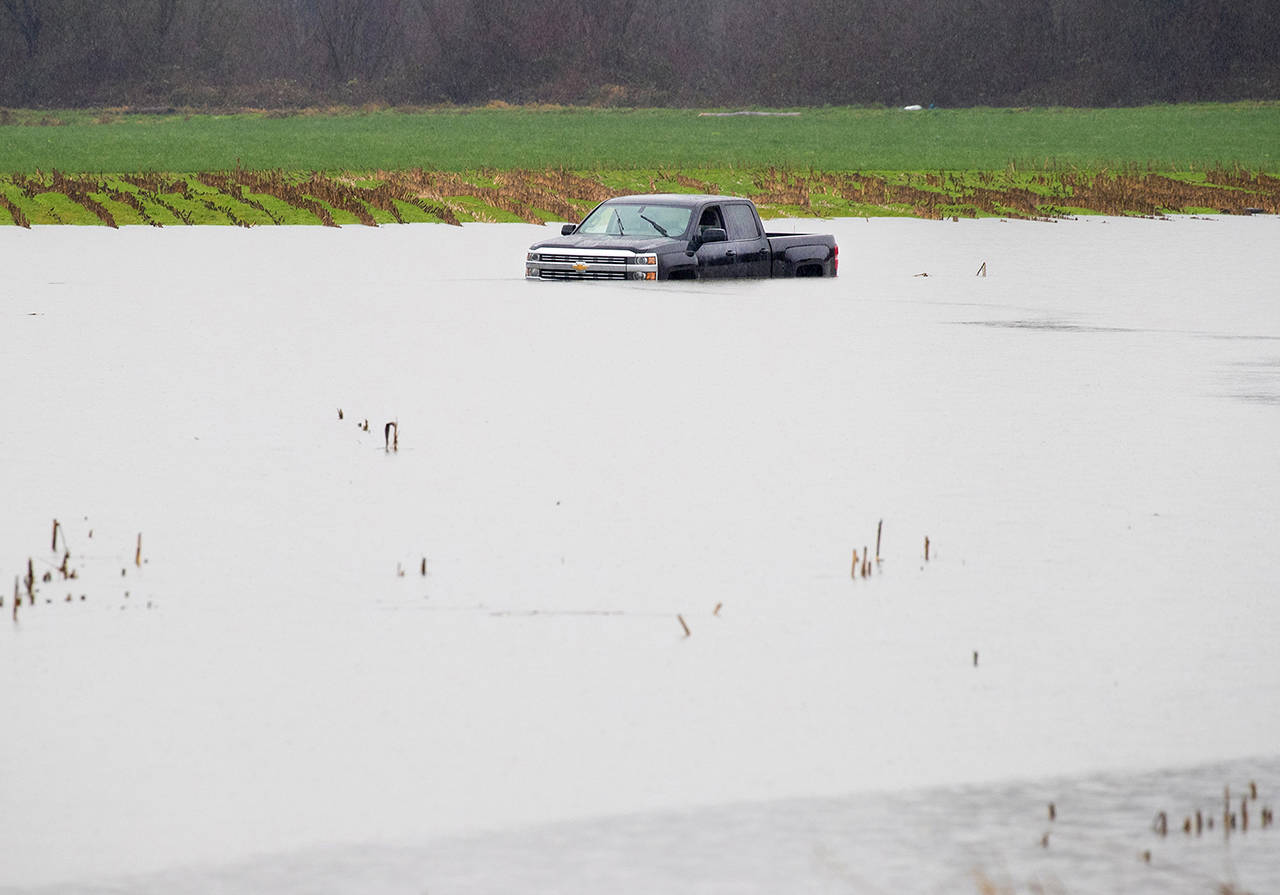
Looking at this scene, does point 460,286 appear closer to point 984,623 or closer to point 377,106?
point 984,623

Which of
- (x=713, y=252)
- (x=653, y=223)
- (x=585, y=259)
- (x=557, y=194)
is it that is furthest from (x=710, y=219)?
(x=557, y=194)

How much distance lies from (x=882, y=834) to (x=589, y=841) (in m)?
0.89

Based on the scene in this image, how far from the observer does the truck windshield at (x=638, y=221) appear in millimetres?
30172

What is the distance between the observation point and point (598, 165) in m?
61.1

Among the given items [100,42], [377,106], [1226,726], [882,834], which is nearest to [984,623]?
[1226,726]

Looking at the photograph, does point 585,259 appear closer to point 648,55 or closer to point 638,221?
point 638,221

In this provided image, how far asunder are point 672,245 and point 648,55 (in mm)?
102963

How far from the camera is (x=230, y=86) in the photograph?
119m

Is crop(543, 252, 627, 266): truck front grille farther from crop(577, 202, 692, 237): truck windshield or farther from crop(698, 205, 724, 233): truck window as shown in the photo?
crop(698, 205, 724, 233): truck window

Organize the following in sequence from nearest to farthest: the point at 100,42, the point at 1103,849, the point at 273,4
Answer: the point at 1103,849, the point at 100,42, the point at 273,4

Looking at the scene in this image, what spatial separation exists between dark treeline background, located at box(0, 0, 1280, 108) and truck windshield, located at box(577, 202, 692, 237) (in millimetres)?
86670

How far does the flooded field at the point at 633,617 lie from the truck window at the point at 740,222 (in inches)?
345

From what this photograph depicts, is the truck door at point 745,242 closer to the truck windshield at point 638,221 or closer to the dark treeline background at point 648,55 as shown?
the truck windshield at point 638,221

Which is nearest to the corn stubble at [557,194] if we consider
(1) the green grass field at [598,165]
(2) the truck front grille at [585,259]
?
(1) the green grass field at [598,165]
